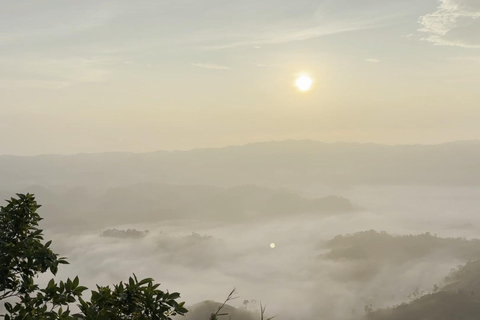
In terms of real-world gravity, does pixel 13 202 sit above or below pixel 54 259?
above

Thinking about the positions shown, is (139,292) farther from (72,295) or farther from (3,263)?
(3,263)

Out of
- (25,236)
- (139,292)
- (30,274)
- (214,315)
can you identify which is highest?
(25,236)

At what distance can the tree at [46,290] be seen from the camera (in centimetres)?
977

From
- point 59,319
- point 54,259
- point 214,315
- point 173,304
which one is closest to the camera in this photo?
point 173,304

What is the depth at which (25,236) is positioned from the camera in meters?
12.7

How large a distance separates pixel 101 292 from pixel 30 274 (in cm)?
359

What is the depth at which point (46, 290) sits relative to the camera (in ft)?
37.4

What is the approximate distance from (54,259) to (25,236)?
54.3 inches

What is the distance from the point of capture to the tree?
9.77 metres

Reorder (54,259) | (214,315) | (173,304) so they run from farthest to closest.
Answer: (54,259), (214,315), (173,304)

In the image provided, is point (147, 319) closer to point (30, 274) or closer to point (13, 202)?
point (30, 274)

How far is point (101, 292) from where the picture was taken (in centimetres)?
1016

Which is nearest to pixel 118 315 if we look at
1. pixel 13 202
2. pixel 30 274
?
pixel 30 274

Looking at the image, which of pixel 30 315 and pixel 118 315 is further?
pixel 30 315
